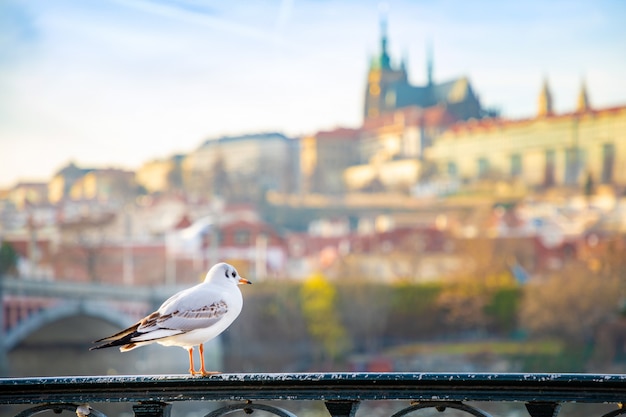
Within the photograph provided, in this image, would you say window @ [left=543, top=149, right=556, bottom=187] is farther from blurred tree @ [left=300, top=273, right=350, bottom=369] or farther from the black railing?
the black railing

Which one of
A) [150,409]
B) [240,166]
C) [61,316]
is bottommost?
[61,316]

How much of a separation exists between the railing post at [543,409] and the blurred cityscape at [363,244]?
16440 mm

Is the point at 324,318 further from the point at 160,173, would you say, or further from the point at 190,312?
the point at 190,312

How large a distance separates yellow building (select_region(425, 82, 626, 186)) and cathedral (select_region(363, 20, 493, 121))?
692 mm

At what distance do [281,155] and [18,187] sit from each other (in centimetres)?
644

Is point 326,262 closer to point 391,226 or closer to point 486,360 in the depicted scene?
point 391,226

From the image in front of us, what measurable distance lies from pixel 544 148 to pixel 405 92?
6629 mm

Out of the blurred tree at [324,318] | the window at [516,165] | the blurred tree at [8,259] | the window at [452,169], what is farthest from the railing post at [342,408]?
the window at [452,169]

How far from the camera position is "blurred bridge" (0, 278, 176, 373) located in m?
19.4

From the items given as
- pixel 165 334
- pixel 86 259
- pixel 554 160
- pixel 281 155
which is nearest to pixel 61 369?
pixel 86 259

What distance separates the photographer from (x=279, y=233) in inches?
965

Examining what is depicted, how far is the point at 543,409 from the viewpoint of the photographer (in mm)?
1131

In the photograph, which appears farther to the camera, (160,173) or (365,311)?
(160,173)

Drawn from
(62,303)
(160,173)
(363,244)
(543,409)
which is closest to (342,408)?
(543,409)
